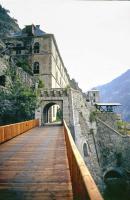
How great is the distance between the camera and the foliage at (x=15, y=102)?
76.3ft

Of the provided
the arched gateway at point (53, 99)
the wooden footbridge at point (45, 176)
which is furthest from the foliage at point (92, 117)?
the wooden footbridge at point (45, 176)

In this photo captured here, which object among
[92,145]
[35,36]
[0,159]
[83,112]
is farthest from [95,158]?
[0,159]

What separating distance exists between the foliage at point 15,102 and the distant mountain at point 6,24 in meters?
30.5

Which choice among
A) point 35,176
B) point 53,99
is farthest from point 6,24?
point 35,176

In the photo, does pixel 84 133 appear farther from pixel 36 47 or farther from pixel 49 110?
pixel 36 47

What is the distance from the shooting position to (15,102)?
81.6ft

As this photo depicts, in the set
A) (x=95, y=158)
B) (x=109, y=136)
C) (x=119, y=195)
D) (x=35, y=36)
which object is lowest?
(x=119, y=195)

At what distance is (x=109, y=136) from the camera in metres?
37.9

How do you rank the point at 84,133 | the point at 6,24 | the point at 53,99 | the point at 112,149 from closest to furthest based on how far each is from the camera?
the point at 53,99
the point at 84,133
the point at 112,149
the point at 6,24

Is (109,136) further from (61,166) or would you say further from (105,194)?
(61,166)

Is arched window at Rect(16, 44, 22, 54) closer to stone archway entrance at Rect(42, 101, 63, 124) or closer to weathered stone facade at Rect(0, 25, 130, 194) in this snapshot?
weathered stone facade at Rect(0, 25, 130, 194)

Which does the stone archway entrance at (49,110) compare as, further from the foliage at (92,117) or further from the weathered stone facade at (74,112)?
the foliage at (92,117)

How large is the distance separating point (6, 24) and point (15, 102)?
129 ft

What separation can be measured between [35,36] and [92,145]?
67.7ft
